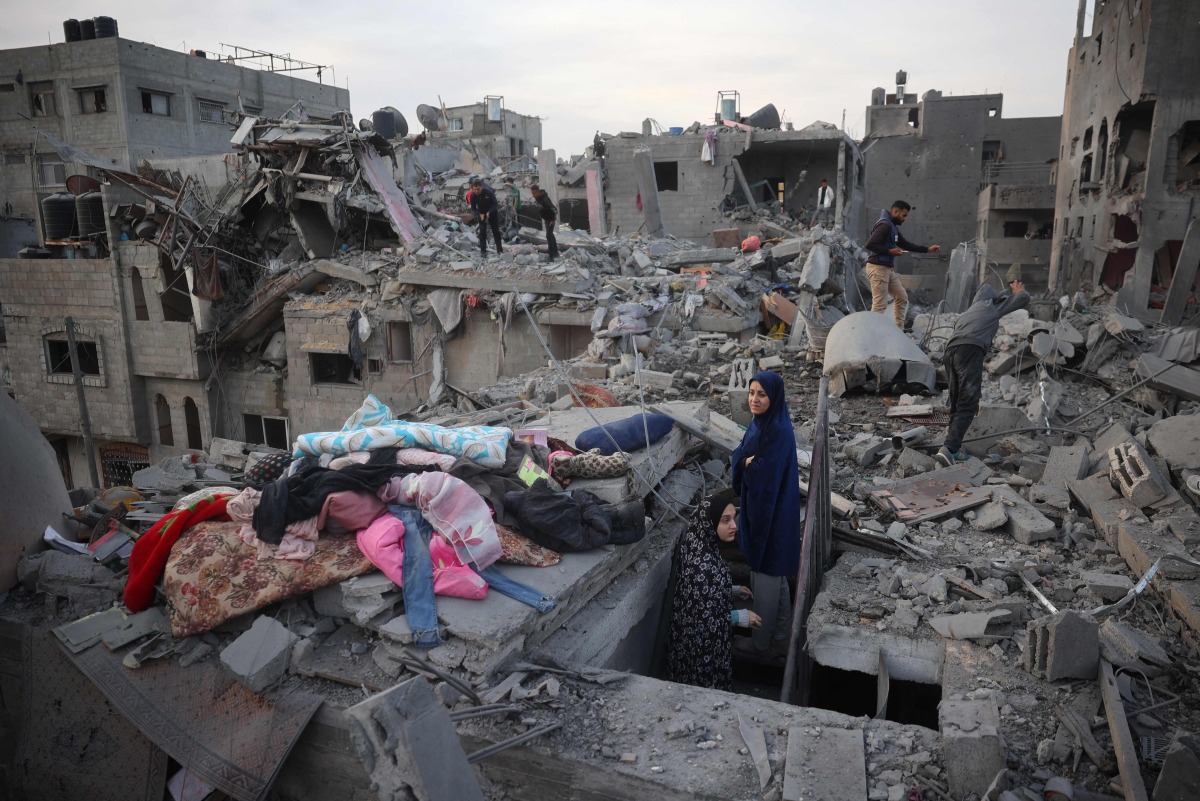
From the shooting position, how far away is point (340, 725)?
3283 mm

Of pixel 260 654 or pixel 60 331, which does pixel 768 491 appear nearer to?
pixel 260 654

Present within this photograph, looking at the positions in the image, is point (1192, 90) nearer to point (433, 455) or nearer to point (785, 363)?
point (785, 363)

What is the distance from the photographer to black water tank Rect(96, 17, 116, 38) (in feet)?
82.0

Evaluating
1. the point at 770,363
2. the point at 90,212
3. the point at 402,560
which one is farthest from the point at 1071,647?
the point at 90,212

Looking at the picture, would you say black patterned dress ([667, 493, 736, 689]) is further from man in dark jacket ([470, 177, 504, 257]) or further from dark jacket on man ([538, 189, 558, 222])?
man in dark jacket ([470, 177, 504, 257])

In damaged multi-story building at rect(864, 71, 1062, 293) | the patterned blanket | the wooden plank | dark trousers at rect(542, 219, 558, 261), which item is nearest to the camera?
the wooden plank

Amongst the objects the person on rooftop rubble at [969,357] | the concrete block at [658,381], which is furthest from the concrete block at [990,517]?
the concrete block at [658,381]

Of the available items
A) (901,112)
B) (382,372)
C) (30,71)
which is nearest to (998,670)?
(382,372)

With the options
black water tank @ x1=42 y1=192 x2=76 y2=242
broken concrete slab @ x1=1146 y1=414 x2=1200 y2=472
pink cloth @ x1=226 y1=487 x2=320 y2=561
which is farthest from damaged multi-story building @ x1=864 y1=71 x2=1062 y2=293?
pink cloth @ x1=226 y1=487 x2=320 y2=561

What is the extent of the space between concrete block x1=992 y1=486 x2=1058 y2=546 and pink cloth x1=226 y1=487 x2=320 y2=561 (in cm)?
423

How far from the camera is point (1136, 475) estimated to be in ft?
16.1

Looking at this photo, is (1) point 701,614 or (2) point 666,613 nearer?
(1) point 701,614

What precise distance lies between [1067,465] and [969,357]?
1127 millimetres

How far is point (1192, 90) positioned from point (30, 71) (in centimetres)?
3375
